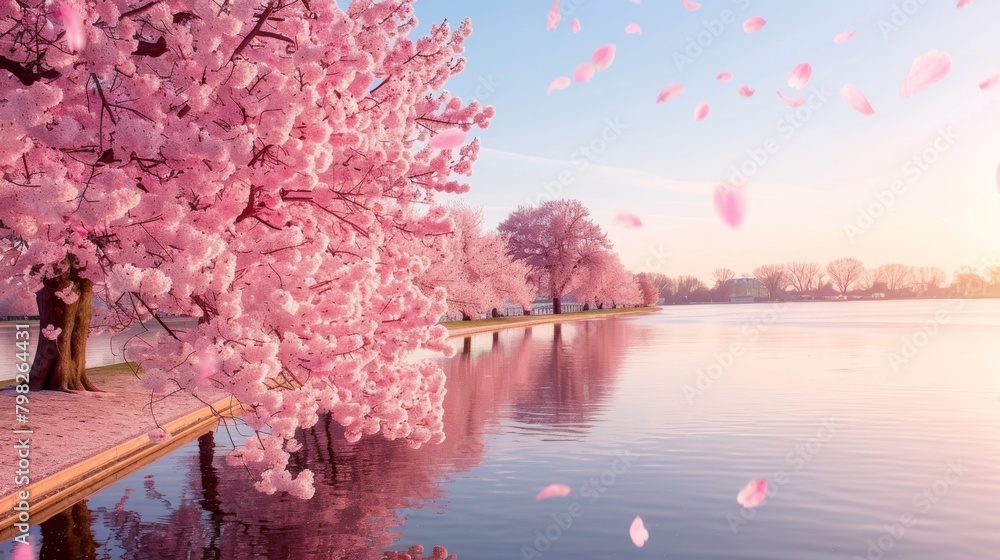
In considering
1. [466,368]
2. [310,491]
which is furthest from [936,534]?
[466,368]

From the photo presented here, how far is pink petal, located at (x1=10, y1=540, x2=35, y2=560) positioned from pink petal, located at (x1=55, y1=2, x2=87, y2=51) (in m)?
4.18

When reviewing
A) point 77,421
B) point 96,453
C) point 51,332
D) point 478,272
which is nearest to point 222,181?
point 96,453

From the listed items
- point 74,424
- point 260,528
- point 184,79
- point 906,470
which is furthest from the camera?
point 74,424

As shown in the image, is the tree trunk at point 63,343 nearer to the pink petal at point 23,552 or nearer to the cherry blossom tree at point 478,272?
the pink petal at point 23,552

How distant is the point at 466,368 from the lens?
2808 cm

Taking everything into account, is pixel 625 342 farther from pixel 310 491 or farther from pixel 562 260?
pixel 562 260

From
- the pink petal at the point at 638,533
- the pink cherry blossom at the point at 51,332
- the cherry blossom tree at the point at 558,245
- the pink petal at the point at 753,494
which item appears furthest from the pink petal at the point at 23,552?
the cherry blossom tree at the point at 558,245

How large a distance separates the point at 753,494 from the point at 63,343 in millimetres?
14455

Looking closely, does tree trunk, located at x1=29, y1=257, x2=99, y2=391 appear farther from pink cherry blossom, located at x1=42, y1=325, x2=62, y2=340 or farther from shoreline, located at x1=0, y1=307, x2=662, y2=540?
pink cherry blossom, located at x1=42, y1=325, x2=62, y2=340

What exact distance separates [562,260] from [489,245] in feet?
61.2

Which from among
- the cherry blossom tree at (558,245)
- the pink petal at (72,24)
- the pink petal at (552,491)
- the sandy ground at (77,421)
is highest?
the cherry blossom tree at (558,245)

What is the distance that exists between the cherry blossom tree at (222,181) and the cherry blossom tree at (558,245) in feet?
264

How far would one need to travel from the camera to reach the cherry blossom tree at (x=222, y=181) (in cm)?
674

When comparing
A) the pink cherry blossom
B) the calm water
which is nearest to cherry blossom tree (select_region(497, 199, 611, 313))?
the calm water
